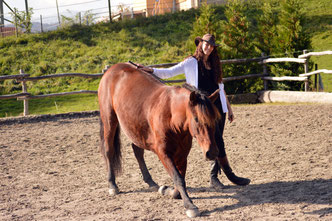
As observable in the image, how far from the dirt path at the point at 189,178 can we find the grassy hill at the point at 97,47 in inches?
324

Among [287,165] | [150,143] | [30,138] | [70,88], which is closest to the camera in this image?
[150,143]

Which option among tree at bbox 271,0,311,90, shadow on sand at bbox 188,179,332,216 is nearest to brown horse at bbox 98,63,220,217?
shadow on sand at bbox 188,179,332,216

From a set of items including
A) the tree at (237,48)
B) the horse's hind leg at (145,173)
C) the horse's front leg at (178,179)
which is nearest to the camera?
the horse's front leg at (178,179)

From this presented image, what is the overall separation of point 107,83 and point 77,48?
17095 millimetres

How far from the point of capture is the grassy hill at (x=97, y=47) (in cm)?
1683

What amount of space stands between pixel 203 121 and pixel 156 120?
620 millimetres

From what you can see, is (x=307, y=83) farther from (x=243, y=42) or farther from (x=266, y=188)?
(x=266, y=188)

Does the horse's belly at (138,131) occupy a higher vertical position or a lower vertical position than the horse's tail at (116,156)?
higher

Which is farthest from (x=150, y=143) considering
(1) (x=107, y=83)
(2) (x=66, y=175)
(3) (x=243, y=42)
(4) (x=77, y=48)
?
(4) (x=77, y=48)

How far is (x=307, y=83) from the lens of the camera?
36.2 feet

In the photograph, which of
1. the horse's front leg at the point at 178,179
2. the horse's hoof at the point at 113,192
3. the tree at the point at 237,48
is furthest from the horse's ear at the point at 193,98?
the tree at the point at 237,48

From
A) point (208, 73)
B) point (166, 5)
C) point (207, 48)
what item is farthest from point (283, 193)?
point (166, 5)

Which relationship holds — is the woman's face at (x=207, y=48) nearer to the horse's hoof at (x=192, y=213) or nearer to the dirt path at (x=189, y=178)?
the dirt path at (x=189, y=178)

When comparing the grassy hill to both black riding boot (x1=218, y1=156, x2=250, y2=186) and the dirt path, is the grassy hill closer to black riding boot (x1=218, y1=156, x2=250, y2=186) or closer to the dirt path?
the dirt path
